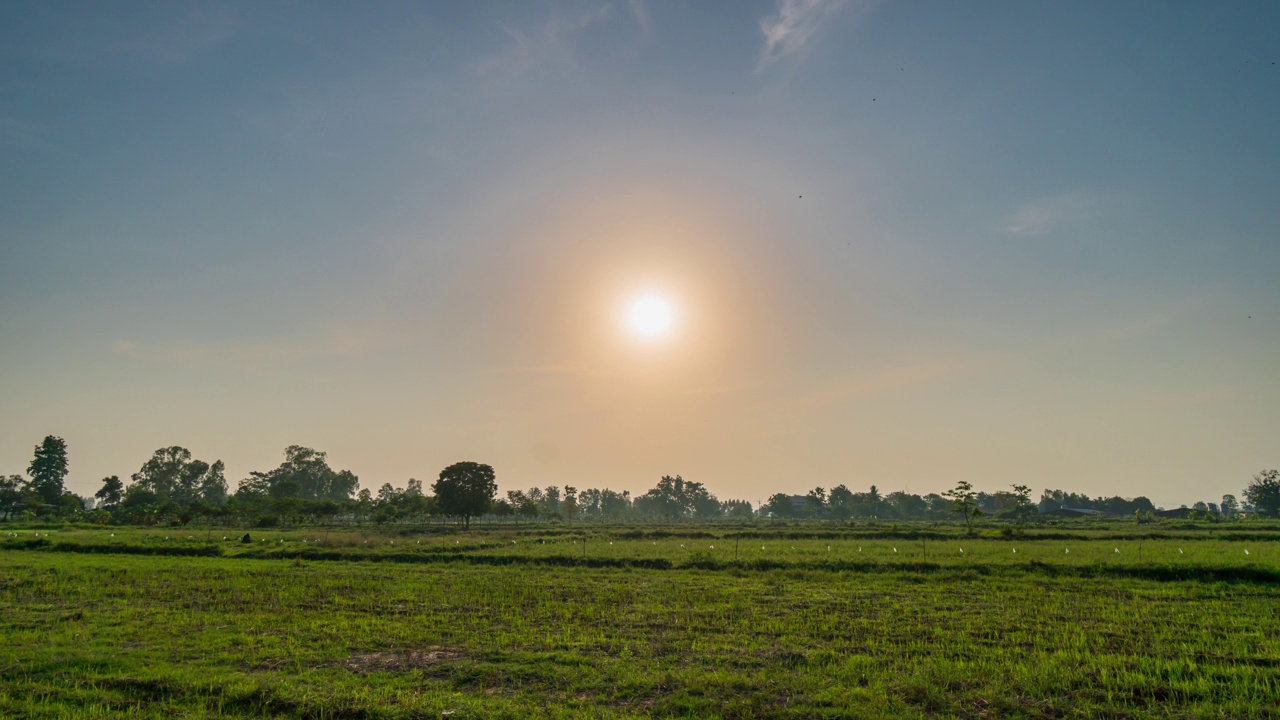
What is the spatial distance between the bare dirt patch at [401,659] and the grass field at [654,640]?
0.33 feet

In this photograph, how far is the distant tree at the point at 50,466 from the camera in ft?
363

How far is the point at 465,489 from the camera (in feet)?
277

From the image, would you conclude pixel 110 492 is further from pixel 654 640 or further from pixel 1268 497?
pixel 1268 497

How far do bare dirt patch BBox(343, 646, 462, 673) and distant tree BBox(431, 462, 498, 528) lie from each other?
233 feet

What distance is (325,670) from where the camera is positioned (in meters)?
14.0

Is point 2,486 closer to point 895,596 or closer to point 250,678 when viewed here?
point 250,678

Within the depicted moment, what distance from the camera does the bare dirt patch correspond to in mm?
14305

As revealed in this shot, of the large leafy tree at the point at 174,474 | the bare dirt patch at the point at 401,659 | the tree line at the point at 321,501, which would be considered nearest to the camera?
the bare dirt patch at the point at 401,659

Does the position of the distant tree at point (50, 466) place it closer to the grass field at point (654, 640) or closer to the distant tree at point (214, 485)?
the distant tree at point (214, 485)

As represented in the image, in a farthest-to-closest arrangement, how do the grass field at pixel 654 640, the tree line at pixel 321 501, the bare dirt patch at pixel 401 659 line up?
the tree line at pixel 321 501 → the bare dirt patch at pixel 401 659 → the grass field at pixel 654 640

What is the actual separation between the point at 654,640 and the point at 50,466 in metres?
146

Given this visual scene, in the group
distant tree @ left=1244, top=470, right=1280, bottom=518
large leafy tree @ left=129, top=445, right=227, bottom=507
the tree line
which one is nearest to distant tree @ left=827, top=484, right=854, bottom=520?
the tree line

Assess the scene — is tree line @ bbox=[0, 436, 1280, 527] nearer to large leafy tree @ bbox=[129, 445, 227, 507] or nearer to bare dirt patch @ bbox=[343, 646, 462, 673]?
large leafy tree @ bbox=[129, 445, 227, 507]

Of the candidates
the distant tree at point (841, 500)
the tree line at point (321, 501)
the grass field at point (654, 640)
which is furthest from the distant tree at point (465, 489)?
the distant tree at point (841, 500)
